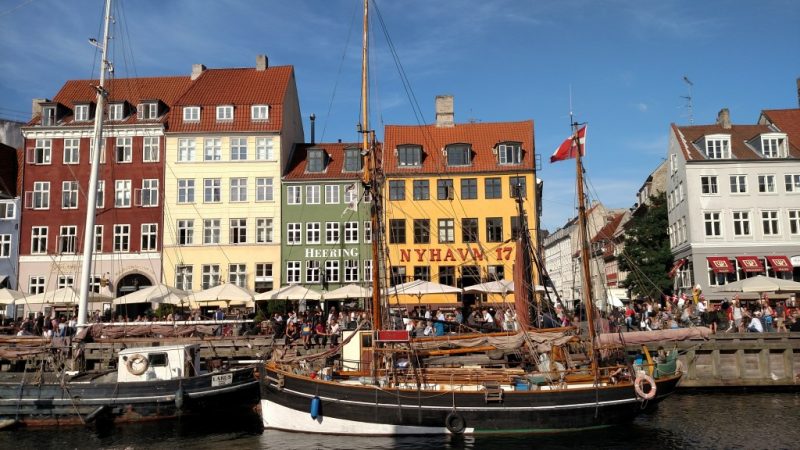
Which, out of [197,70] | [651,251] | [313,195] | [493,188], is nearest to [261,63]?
[197,70]

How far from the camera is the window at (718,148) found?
4659cm

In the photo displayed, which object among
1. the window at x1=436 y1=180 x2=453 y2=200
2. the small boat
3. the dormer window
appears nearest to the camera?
the small boat

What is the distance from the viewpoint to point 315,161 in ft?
161

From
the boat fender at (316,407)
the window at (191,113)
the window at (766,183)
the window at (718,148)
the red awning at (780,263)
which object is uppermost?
the window at (191,113)

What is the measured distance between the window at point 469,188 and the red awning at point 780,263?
19.4 m

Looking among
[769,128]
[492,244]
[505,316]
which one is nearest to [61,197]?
[492,244]

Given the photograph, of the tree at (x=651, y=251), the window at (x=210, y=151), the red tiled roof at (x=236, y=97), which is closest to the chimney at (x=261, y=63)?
the red tiled roof at (x=236, y=97)

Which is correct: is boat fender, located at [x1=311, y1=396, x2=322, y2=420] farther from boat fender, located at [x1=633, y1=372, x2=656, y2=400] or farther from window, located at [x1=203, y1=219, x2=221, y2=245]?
window, located at [x1=203, y1=219, x2=221, y2=245]

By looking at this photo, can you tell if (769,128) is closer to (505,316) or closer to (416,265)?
(416,265)

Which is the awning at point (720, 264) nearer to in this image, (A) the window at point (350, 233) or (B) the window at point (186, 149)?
(A) the window at point (350, 233)

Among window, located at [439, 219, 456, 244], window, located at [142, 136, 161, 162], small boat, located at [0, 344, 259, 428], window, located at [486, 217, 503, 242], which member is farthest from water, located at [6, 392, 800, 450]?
window, located at [142, 136, 161, 162]

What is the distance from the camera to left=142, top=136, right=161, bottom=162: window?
48.2 m

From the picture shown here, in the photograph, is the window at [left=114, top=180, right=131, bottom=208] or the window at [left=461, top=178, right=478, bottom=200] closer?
the window at [left=461, top=178, right=478, bottom=200]

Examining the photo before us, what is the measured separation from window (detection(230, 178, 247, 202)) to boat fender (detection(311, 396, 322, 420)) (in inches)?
1108
